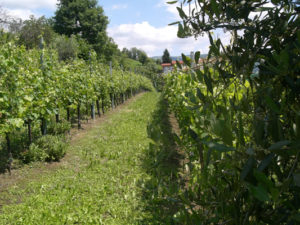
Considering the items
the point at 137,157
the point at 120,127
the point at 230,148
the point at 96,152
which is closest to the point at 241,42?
the point at 230,148

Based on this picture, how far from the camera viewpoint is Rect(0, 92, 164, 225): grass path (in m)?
3.83

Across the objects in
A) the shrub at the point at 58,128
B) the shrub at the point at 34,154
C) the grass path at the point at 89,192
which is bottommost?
the grass path at the point at 89,192

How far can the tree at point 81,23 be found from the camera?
4156 centimetres

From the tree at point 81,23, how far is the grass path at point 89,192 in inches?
1443

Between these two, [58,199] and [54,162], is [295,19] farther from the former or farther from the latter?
[54,162]

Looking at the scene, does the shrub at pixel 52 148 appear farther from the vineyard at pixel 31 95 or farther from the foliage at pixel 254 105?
the foliage at pixel 254 105

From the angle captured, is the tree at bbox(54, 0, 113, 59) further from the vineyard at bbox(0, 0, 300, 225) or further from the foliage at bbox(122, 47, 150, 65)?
the foliage at bbox(122, 47, 150, 65)

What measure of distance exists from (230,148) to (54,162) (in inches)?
235

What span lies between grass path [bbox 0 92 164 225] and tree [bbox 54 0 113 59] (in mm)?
36662

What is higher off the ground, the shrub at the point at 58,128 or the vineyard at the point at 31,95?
the vineyard at the point at 31,95

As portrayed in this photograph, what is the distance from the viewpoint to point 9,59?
16.9 feet

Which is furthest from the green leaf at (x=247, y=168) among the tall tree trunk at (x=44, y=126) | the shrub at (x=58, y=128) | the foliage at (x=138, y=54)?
the foliage at (x=138, y=54)

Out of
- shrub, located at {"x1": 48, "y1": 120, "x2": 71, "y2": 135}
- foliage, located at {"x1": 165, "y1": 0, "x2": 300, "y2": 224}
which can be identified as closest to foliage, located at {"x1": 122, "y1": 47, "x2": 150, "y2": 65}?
shrub, located at {"x1": 48, "y1": 120, "x2": 71, "y2": 135}

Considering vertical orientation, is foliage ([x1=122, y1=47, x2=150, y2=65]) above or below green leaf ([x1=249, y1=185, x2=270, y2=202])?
above
